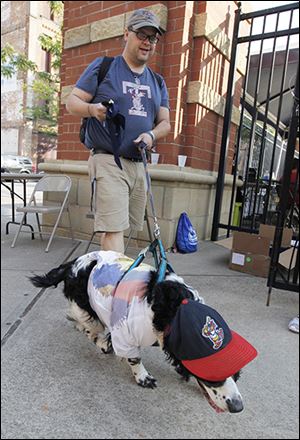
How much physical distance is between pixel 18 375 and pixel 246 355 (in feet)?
3.79

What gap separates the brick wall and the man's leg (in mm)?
136

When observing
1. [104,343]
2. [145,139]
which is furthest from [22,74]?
[104,343]

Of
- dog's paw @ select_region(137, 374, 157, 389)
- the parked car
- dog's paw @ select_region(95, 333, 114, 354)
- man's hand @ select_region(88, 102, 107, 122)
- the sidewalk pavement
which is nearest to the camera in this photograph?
man's hand @ select_region(88, 102, 107, 122)

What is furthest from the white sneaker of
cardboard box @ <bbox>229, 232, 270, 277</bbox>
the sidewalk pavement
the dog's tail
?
the dog's tail

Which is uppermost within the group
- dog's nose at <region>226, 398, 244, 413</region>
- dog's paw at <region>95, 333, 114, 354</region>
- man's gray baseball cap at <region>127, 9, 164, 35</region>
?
man's gray baseball cap at <region>127, 9, 164, 35</region>

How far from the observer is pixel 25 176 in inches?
24.1

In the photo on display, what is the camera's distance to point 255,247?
63cm

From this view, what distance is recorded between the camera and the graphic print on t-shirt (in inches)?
18.8

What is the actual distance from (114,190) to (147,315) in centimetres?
40

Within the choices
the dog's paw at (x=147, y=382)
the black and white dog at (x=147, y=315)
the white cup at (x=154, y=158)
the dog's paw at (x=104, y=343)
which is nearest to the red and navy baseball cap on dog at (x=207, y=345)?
the black and white dog at (x=147, y=315)

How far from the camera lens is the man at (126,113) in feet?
1.56

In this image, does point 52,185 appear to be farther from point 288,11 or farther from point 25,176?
point 288,11

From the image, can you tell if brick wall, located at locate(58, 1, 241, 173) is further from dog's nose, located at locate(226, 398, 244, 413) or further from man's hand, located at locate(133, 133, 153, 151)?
dog's nose, located at locate(226, 398, 244, 413)

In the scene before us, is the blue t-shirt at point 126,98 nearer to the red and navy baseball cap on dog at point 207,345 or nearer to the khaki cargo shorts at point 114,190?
the khaki cargo shorts at point 114,190
